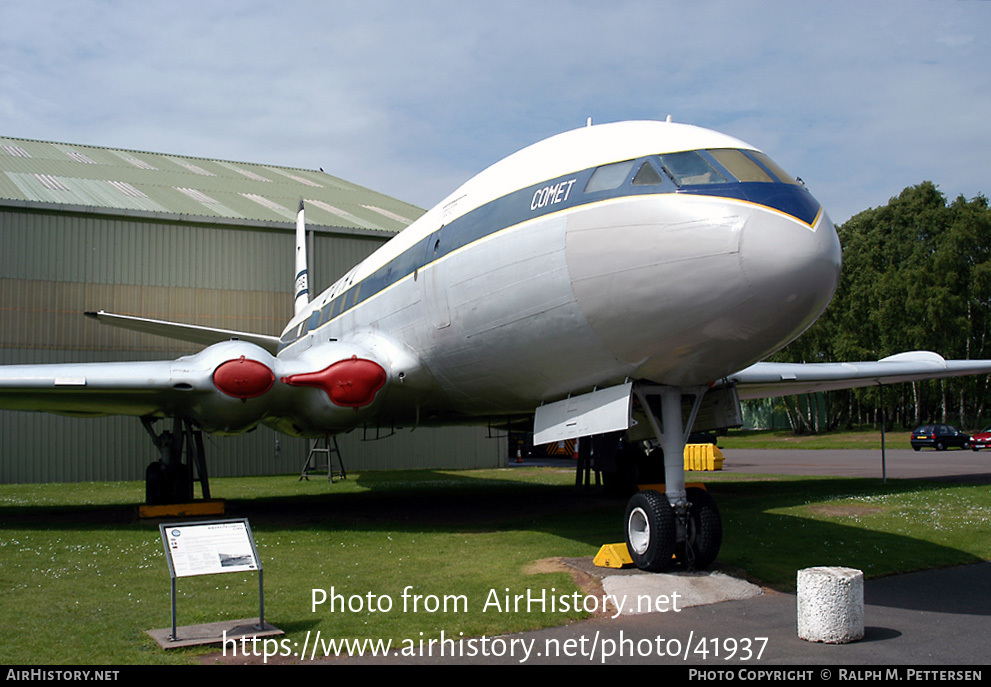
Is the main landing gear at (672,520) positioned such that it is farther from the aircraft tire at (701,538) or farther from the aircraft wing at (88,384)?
the aircraft wing at (88,384)

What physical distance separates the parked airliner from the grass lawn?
1463 mm

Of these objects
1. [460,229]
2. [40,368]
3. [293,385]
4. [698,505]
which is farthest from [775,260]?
[40,368]

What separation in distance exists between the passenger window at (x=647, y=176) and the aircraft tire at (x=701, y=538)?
2.86 metres

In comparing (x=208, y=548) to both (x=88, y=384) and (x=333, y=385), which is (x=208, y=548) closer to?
(x=333, y=385)

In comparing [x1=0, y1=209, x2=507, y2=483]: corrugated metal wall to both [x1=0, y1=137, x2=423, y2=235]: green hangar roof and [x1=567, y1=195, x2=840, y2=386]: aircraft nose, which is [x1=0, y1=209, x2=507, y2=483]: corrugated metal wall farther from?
[x1=567, y1=195, x2=840, y2=386]: aircraft nose

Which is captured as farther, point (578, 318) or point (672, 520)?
point (578, 318)

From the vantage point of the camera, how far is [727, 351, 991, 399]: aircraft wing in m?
13.9

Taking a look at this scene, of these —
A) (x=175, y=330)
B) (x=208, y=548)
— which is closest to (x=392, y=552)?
(x=208, y=548)

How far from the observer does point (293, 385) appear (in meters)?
10.4

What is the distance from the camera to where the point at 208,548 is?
5438 mm

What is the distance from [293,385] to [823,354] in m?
45.2

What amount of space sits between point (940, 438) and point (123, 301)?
1227 inches

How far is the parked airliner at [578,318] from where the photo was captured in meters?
6.45

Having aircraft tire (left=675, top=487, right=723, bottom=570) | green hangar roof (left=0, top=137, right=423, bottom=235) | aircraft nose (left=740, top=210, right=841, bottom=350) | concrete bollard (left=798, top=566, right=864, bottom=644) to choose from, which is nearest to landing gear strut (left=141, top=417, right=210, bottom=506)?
aircraft tire (left=675, top=487, right=723, bottom=570)
